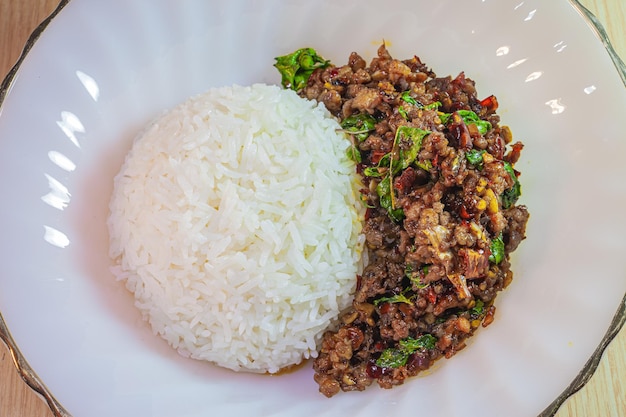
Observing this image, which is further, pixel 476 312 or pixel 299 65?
pixel 299 65

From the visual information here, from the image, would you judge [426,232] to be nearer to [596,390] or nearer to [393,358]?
[393,358]

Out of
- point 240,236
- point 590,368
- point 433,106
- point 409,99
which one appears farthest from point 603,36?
point 240,236

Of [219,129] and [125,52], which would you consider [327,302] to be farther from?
[125,52]

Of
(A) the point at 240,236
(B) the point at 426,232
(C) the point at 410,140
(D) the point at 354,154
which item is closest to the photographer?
(B) the point at 426,232

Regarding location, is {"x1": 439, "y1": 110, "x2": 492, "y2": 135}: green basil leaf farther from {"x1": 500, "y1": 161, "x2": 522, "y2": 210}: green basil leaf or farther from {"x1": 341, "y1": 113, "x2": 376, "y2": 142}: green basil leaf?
{"x1": 341, "y1": 113, "x2": 376, "y2": 142}: green basil leaf

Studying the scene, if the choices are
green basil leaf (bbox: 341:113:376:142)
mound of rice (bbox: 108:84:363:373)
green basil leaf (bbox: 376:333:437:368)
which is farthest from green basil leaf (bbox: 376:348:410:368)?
green basil leaf (bbox: 341:113:376:142)

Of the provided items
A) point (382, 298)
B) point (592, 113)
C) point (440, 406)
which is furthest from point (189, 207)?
point (592, 113)
